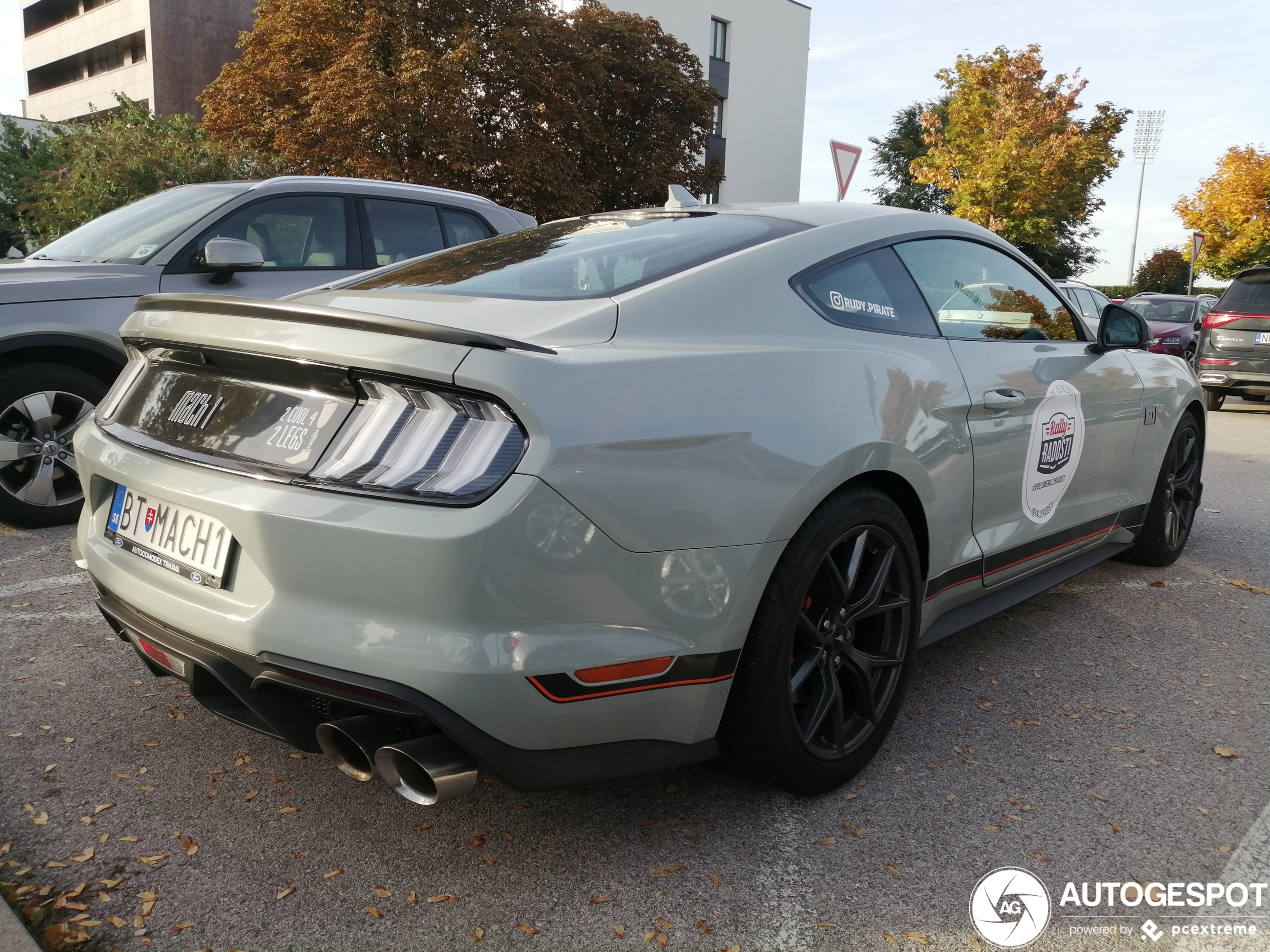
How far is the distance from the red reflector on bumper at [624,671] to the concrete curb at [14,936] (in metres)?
1.13

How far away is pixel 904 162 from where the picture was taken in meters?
57.4

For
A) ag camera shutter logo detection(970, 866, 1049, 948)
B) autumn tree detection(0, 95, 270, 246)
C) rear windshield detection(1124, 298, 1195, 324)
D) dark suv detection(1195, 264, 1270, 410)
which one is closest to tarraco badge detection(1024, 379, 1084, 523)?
ag camera shutter logo detection(970, 866, 1049, 948)

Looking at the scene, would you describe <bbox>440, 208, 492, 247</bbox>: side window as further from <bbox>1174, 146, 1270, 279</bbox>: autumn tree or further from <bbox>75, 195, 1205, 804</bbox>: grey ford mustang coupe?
<bbox>1174, 146, 1270, 279</bbox>: autumn tree

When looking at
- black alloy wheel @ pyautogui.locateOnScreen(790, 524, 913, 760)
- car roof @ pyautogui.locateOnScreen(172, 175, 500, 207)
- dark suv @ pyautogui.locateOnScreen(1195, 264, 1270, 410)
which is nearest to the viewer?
black alloy wheel @ pyautogui.locateOnScreen(790, 524, 913, 760)

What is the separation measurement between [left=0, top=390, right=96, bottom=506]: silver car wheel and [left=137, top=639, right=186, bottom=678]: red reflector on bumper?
3.03 meters

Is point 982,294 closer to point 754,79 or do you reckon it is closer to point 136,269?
point 136,269

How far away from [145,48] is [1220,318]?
147 feet

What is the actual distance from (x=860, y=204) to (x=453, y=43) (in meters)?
21.9

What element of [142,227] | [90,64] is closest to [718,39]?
[90,64]

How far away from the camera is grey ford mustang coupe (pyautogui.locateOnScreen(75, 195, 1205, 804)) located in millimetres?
1950

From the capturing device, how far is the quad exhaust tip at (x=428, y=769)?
79.6 inches

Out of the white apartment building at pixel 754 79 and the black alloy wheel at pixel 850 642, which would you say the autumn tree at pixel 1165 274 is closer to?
the white apartment building at pixel 754 79

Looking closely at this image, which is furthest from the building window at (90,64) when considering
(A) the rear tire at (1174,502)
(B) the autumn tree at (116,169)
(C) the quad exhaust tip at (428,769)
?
(C) the quad exhaust tip at (428,769)

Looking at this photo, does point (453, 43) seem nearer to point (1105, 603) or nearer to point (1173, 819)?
point (1105, 603)
